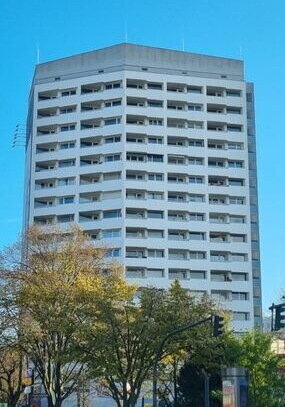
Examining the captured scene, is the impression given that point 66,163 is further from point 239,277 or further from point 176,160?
point 239,277

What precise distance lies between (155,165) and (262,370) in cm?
3862

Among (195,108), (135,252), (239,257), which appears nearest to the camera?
(135,252)

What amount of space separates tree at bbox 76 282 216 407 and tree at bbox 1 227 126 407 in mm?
1384

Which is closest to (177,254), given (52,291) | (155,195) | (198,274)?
(198,274)

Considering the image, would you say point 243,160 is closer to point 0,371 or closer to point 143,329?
point 0,371

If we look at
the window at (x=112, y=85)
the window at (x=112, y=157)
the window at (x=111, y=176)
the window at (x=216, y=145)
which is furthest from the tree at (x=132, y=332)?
the window at (x=112, y=85)

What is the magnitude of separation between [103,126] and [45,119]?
7.78 metres

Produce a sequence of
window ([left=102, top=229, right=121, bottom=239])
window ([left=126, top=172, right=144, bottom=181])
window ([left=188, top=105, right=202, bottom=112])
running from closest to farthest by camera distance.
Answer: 1. window ([left=102, top=229, right=121, bottom=239])
2. window ([left=126, top=172, right=144, bottom=181])
3. window ([left=188, top=105, right=202, bottom=112])

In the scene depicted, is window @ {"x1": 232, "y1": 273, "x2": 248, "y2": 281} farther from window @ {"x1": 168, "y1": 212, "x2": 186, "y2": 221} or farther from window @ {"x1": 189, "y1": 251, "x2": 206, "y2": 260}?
window @ {"x1": 168, "y1": 212, "x2": 186, "y2": 221}

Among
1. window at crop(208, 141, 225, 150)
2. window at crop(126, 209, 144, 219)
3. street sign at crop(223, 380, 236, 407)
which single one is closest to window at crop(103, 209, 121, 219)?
window at crop(126, 209, 144, 219)

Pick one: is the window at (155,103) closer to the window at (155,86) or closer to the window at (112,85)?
the window at (155,86)

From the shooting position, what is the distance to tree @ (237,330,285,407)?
44219 mm

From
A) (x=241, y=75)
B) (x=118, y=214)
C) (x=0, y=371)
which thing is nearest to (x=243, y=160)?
(x=241, y=75)

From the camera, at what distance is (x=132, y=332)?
38.6 meters
